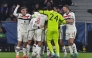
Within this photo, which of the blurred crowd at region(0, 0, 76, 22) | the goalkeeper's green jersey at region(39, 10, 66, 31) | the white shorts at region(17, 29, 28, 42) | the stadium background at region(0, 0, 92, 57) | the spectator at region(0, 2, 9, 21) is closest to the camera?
the goalkeeper's green jersey at region(39, 10, 66, 31)

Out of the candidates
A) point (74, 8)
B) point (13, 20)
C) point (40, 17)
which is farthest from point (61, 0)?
point (40, 17)

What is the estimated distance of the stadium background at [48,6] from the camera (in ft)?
77.9

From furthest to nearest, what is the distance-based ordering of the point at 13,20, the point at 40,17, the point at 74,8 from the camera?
the point at 74,8 → the point at 13,20 → the point at 40,17

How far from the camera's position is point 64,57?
1848 centimetres

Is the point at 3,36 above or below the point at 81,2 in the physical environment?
below

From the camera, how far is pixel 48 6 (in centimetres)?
2056

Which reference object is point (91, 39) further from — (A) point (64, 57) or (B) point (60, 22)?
(B) point (60, 22)

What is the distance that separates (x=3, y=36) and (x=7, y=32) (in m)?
0.34

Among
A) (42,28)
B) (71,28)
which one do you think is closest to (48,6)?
(71,28)

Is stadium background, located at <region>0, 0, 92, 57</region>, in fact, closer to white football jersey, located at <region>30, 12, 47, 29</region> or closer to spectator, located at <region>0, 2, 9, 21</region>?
spectator, located at <region>0, 2, 9, 21</region>

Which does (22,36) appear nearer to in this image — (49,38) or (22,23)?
(22,23)

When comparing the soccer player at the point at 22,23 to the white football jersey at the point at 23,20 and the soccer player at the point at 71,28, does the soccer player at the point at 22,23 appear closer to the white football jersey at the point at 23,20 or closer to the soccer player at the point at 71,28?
the white football jersey at the point at 23,20

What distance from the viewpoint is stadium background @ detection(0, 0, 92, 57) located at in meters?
23.7

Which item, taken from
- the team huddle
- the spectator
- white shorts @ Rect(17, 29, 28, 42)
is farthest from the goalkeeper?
the spectator
